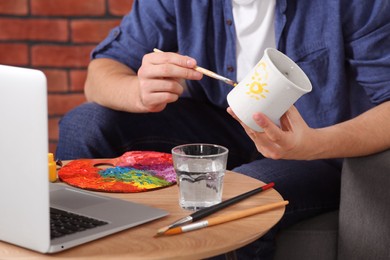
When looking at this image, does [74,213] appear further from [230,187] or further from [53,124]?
[53,124]

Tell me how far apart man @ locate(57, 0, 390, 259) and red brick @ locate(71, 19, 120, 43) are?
63cm

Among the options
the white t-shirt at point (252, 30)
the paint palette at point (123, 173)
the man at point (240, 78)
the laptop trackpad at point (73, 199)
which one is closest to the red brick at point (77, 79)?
the man at point (240, 78)

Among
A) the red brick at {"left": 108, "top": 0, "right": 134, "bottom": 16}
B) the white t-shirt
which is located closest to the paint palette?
the white t-shirt

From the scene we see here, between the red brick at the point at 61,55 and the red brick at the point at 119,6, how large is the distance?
0.14m

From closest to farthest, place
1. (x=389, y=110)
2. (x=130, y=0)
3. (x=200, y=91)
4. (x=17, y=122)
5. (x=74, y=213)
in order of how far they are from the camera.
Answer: (x=17, y=122) → (x=74, y=213) → (x=389, y=110) → (x=200, y=91) → (x=130, y=0)

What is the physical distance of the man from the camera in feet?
4.35

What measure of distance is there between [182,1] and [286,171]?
482mm

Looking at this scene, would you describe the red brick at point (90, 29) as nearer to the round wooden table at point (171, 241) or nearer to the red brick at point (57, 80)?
the red brick at point (57, 80)

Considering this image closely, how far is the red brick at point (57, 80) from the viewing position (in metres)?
2.42

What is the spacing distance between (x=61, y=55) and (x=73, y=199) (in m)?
1.39

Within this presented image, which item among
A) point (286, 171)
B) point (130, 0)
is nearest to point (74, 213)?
point (286, 171)

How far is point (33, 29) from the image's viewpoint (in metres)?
2.38

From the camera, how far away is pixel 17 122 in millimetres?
835

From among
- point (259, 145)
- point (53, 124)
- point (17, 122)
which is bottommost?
point (53, 124)
